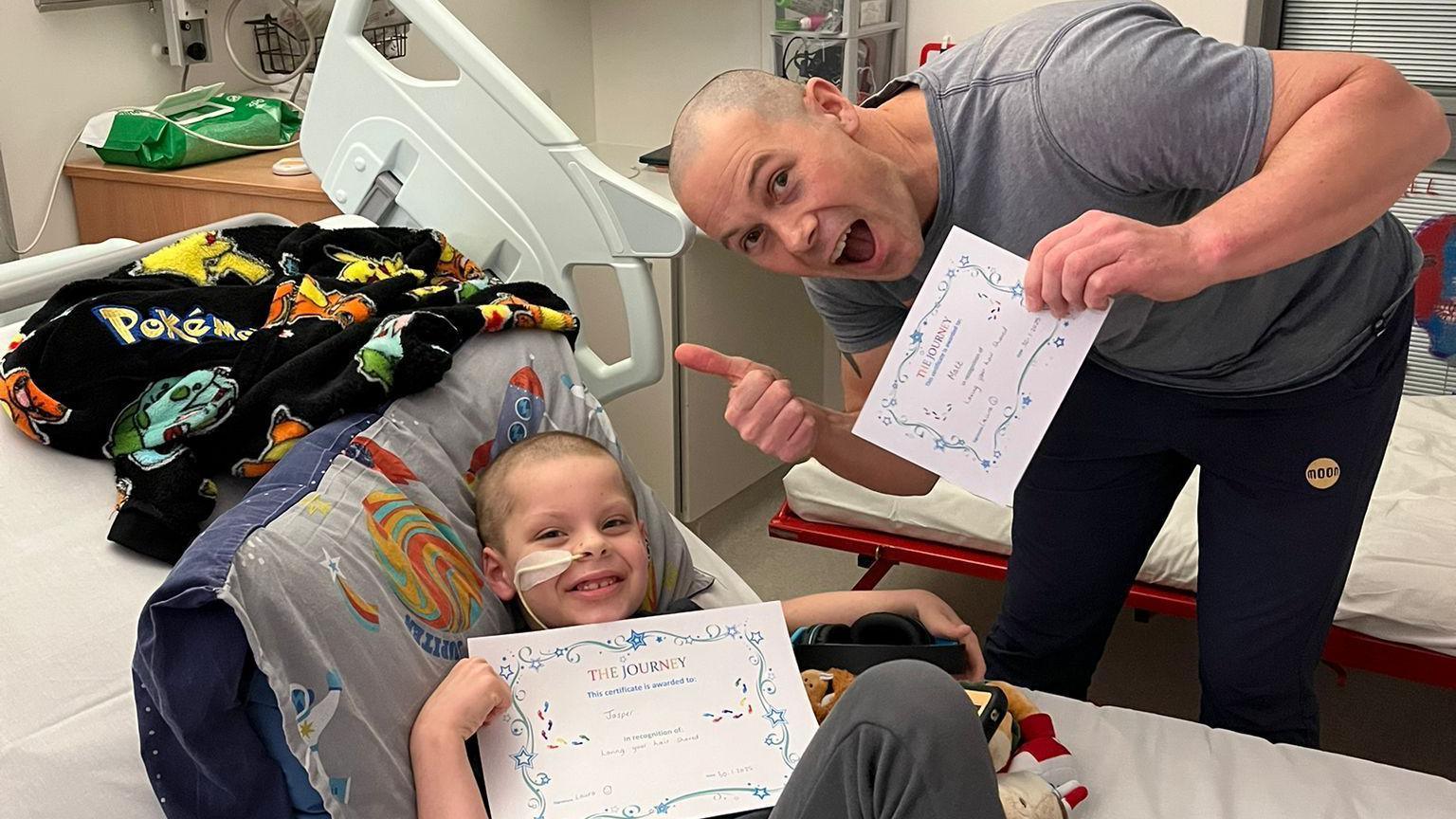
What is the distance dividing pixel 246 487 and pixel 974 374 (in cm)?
Answer: 85

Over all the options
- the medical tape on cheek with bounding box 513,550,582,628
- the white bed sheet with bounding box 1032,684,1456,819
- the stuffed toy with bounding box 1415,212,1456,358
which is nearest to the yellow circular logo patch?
the white bed sheet with bounding box 1032,684,1456,819

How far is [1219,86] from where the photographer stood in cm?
126

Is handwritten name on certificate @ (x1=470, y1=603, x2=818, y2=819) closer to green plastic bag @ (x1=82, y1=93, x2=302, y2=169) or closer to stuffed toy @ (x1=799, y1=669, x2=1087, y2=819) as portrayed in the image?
stuffed toy @ (x1=799, y1=669, x2=1087, y2=819)

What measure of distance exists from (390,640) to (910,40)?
2.41 metres

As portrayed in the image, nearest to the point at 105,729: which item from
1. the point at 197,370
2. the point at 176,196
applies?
the point at 197,370

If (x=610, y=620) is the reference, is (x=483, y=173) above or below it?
above

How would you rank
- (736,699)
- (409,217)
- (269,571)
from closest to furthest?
(269,571)
(736,699)
(409,217)

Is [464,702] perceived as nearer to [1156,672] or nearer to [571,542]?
[571,542]

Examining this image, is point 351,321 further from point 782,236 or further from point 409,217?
point 782,236

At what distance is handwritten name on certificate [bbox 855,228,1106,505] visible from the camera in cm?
129

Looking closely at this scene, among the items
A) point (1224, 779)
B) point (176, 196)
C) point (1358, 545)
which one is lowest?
point (1358, 545)

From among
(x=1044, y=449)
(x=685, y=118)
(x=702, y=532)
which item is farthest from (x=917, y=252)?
(x=702, y=532)

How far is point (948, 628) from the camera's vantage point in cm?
165

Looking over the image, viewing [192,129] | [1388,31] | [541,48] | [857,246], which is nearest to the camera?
[857,246]
